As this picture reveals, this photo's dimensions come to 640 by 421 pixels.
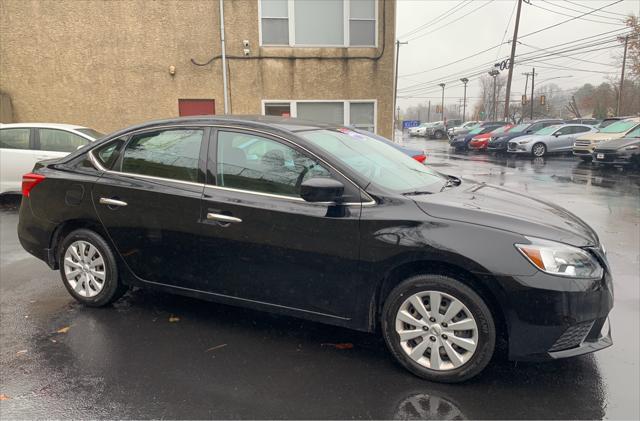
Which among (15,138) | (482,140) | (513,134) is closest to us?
(15,138)

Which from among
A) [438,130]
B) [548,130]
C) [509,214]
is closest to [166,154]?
[509,214]

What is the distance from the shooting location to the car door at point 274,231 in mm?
3219

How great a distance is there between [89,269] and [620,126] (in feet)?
65.0

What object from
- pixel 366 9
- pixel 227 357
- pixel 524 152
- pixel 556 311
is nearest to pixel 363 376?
pixel 227 357

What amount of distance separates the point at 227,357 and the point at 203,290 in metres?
0.58

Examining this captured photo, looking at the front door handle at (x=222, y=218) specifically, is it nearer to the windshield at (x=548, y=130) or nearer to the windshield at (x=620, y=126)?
the windshield at (x=620, y=126)

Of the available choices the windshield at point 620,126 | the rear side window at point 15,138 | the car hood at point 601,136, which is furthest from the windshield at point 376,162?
the windshield at point 620,126

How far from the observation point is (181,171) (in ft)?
12.4

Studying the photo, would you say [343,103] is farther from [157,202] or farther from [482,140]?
[482,140]

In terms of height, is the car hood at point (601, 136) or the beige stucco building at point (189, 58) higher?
the beige stucco building at point (189, 58)

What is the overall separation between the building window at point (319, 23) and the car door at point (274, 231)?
438 inches

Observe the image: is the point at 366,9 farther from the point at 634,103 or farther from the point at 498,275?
the point at 634,103

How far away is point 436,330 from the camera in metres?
3.01

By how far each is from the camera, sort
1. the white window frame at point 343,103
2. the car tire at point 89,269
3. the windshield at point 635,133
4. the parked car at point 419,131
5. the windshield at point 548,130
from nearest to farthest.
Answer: the car tire at point 89,269 → the white window frame at point 343,103 → the windshield at point 635,133 → the windshield at point 548,130 → the parked car at point 419,131
